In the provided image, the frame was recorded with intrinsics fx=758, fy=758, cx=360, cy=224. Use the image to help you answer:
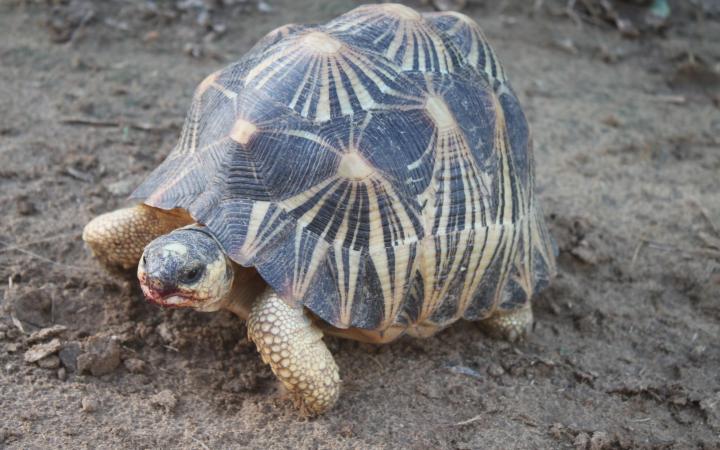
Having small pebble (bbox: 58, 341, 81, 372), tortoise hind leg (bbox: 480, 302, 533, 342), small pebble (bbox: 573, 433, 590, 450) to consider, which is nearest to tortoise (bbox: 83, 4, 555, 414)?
tortoise hind leg (bbox: 480, 302, 533, 342)

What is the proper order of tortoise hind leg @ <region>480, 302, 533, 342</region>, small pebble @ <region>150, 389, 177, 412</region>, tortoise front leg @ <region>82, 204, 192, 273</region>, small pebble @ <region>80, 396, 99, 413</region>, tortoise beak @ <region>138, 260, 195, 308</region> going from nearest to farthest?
tortoise beak @ <region>138, 260, 195, 308</region> < small pebble @ <region>80, 396, 99, 413</region> < small pebble @ <region>150, 389, 177, 412</region> < tortoise front leg @ <region>82, 204, 192, 273</region> < tortoise hind leg @ <region>480, 302, 533, 342</region>

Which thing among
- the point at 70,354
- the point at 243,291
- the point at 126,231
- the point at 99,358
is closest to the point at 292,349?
the point at 243,291

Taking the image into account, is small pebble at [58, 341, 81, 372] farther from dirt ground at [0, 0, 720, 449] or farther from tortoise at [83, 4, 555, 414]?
tortoise at [83, 4, 555, 414]

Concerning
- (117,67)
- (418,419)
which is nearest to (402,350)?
(418,419)

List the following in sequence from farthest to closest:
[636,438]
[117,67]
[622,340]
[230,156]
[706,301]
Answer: [117,67]
[706,301]
[622,340]
[636,438]
[230,156]

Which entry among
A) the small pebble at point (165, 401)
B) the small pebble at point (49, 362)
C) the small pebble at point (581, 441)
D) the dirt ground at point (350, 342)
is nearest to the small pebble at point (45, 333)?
the dirt ground at point (350, 342)

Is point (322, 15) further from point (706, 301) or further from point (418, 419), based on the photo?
point (418, 419)

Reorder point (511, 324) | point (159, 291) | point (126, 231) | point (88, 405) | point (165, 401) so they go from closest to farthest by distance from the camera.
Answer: point (159, 291) → point (88, 405) → point (165, 401) → point (126, 231) → point (511, 324)

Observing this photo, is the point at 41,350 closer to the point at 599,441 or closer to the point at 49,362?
the point at 49,362
